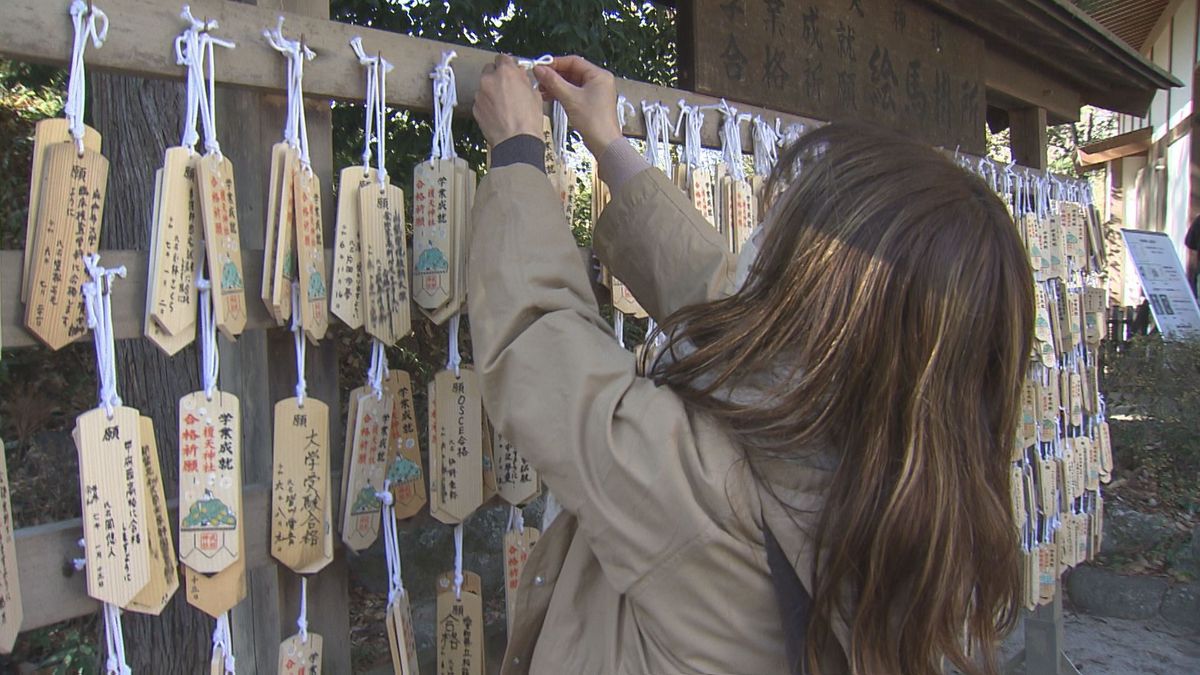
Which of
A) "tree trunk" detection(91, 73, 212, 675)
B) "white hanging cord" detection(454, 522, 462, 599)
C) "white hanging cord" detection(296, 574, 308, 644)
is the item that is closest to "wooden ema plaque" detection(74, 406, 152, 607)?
"white hanging cord" detection(296, 574, 308, 644)

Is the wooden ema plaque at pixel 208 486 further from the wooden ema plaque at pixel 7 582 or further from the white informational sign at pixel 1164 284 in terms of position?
the white informational sign at pixel 1164 284

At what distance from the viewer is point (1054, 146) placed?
552 inches

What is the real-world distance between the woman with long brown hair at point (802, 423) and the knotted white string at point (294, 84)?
0.32m

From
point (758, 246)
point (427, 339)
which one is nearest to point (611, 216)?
point (758, 246)

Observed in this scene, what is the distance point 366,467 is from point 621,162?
0.58m

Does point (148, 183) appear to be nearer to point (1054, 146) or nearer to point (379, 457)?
point (379, 457)

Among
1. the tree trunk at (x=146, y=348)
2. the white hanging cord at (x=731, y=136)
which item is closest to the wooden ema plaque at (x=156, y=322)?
the white hanging cord at (x=731, y=136)

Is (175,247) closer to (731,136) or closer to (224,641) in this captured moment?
(224,641)

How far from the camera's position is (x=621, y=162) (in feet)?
4.23

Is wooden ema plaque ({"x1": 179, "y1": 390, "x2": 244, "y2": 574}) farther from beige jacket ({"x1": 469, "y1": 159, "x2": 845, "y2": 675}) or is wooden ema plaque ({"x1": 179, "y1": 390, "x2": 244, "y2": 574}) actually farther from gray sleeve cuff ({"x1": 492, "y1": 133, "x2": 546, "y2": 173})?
gray sleeve cuff ({"x1": 492, "y1": 133, "x2": 546, "y2": 173})

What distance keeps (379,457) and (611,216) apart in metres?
0.50

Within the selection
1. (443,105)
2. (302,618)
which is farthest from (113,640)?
(443,105)

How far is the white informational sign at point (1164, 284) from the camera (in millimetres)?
5613

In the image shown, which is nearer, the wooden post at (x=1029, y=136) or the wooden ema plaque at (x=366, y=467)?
the wooden ema plaque at (x=366, y=467)
